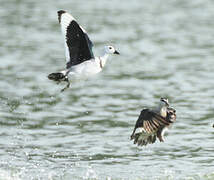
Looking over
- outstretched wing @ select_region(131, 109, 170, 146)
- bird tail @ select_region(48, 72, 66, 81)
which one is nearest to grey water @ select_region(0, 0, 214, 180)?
outstretched wing @ select_region(131, 109, 170, 146)

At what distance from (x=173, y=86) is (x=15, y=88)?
3301 millimetres

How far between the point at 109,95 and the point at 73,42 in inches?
152

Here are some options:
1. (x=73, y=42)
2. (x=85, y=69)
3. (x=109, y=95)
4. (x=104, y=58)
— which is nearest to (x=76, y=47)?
(x=73, y=42)

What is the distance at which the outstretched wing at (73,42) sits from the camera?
967 centimetres

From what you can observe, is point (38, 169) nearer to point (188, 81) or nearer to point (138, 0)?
point (188, 81)

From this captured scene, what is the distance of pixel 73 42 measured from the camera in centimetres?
975

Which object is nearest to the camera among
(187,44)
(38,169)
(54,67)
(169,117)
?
(169,117)

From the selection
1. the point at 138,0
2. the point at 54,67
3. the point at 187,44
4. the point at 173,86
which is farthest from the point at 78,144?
the point at 138,0

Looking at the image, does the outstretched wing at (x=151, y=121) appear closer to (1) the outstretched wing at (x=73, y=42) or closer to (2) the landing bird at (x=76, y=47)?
(2) the landing bird at (x=76, y=47)

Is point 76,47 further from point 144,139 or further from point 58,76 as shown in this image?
point 144,139

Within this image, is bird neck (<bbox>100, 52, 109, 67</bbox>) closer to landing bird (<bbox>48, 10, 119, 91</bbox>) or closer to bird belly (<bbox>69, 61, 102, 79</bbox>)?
landing bird (<bbox>48, 10, 119, 91</bbox>)

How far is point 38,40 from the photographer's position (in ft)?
60.9

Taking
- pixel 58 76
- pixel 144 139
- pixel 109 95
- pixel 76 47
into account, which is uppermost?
Answer: pixel 76 47

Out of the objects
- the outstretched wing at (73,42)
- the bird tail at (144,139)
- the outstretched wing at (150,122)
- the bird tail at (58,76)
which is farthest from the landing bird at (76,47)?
the outstretched wing at (150,122)
